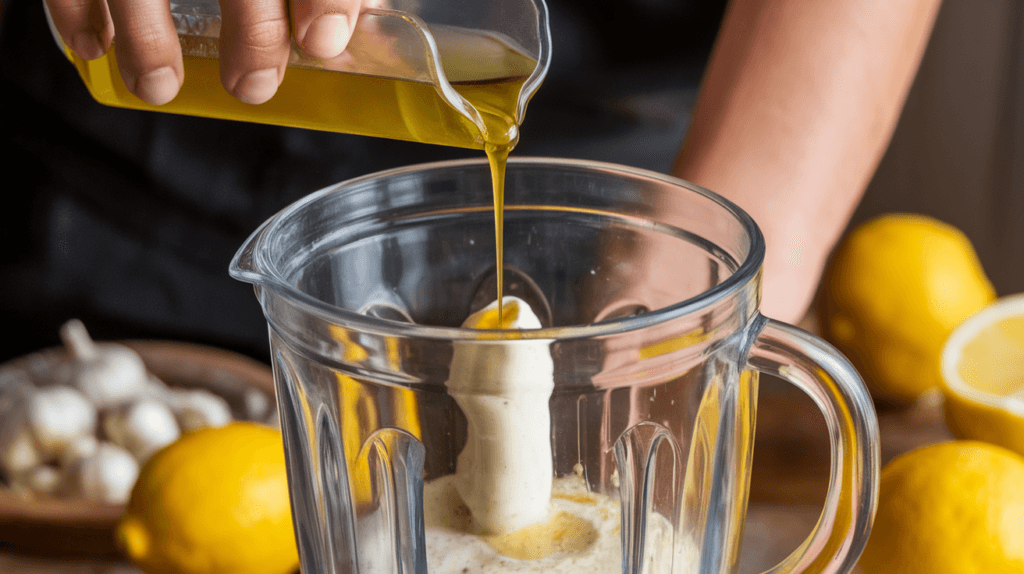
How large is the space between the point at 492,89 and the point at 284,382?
0.53 ft

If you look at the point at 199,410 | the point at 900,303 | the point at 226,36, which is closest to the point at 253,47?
the point at 226,36

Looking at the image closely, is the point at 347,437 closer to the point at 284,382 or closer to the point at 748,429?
the point at 284,382

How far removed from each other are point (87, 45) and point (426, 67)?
0.18 metres

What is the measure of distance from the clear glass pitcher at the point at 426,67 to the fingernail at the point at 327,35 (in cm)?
2

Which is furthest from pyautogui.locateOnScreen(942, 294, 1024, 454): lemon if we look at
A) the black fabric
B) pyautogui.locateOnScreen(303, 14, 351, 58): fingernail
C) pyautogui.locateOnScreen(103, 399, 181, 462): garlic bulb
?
pyautogui.locateOnScreen(103, 399, 181, 462): garlic bulb

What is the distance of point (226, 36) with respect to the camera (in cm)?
42

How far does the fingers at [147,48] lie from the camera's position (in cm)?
43

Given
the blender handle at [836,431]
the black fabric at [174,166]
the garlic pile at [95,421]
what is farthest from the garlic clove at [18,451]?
the blender handle at [836,431]

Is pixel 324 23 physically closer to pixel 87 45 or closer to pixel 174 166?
pixel 87 45

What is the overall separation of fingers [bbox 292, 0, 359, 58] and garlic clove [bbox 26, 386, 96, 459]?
0.45 m

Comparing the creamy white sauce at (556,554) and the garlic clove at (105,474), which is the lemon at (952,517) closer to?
the creamy white sauce at (556,554)

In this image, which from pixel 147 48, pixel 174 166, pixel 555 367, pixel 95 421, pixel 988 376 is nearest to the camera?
pixel 555 367

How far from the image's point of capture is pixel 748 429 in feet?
1.37

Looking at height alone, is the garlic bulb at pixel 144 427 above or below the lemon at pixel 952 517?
below
